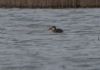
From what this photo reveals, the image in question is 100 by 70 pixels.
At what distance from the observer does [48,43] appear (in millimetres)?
11148

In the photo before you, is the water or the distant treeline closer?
the water

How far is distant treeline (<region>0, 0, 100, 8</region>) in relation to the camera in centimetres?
2152

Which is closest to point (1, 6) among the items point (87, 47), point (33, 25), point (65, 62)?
point (33, 25)

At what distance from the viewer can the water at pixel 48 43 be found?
8.67 metres

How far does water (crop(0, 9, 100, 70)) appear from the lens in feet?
28.5

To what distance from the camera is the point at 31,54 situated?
9.63 metres

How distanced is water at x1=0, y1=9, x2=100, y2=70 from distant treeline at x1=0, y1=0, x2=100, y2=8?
4238mm

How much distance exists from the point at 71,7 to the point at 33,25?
7.08 meters

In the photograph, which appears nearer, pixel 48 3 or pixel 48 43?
pixel 48 43

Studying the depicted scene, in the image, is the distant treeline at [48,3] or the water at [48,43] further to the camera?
the distant treeline at [48,3]

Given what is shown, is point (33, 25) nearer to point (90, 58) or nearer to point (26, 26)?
point (26, 26)

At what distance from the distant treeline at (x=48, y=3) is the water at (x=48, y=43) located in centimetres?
424

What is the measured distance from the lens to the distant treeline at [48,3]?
21.5 metres

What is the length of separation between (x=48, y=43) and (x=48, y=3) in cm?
1064
